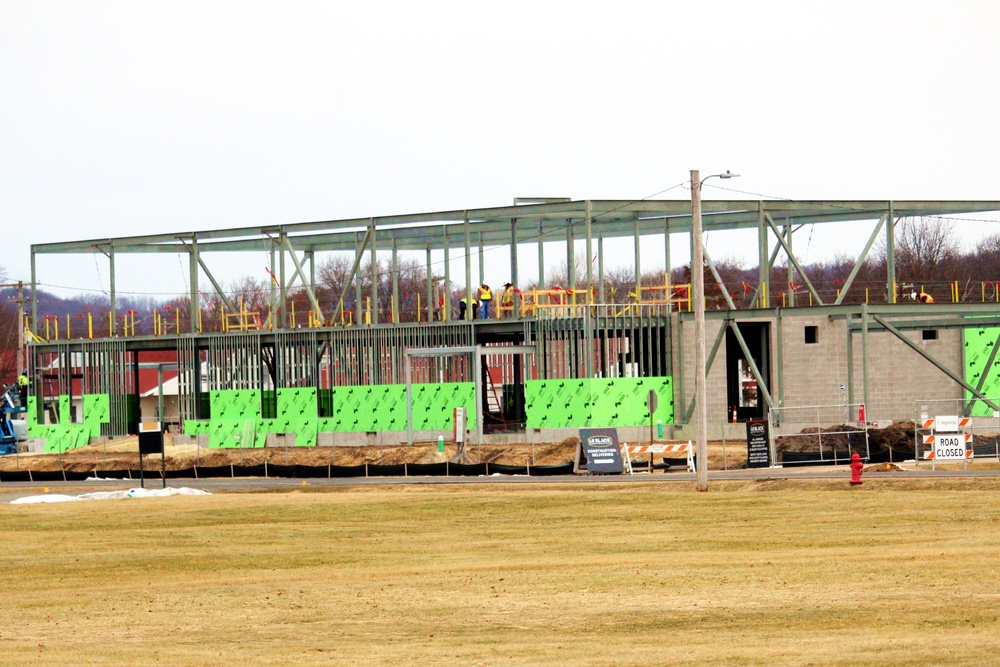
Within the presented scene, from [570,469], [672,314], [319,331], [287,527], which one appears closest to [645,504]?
[287,527]

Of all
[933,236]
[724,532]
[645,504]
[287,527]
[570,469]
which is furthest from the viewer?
[933,236]

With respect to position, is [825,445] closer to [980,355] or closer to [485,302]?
[980,355]

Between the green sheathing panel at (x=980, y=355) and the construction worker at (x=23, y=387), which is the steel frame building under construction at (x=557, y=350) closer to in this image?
the green sheathing panel at (x=980, y=355)

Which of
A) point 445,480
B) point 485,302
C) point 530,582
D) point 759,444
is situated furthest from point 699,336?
point 485,302

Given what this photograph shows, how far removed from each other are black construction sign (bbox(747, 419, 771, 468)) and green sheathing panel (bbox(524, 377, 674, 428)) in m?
12.6

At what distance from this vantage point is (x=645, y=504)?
3528 centimetres

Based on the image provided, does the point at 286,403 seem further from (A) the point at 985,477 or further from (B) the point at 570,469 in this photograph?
(A) the point at 985,477

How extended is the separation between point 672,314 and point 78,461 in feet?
87.7

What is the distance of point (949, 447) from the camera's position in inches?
1689

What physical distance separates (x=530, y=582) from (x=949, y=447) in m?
24.4

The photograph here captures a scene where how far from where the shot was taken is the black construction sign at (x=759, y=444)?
156 ft

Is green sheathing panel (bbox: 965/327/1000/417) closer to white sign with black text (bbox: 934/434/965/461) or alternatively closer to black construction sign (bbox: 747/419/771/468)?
black construction sign (bbox: 747/419/771/468)

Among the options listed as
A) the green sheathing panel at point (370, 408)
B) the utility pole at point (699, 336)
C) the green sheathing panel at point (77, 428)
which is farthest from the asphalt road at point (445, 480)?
the green sheathing panel at point (77, 428)

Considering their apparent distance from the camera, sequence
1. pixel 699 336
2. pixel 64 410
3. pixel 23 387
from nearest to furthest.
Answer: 1. pixel 699 336
2. pixel 64 410
3. pixel 23 387
